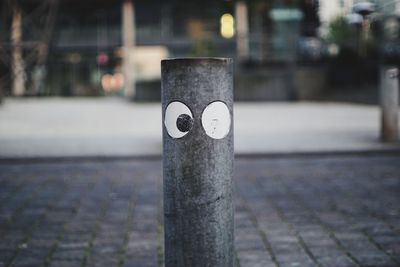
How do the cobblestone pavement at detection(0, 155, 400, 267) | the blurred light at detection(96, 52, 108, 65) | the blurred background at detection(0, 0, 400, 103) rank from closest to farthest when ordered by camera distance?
the cobblestone pavement at detection(0, 155, 400, 267) < the blurred background at detection(0, 0, 400, 103) < the blurred light at detection(96, 52, 108, 65)

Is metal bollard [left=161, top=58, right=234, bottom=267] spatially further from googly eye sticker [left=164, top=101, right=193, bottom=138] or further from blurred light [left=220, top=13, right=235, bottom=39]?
blurred light [left=220, top=13, right=235, bottom=39]

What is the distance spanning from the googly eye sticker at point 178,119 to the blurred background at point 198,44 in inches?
715

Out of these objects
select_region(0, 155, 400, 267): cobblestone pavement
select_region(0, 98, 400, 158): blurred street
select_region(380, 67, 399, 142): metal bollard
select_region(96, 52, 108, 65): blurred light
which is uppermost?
select_region(96, 52, 108, 65): blurred light

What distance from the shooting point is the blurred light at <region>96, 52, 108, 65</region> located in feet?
131

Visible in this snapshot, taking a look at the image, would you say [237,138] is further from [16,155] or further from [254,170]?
[16,155]

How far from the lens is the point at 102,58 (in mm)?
40250

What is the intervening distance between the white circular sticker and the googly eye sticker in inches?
2.5

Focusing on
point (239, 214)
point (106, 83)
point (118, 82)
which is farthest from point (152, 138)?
point (106, 83)

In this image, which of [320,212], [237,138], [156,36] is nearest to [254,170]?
[320,212]

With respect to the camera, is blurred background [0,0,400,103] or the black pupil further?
blurred background [0,0,400,103]

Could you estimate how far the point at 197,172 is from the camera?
2623mm

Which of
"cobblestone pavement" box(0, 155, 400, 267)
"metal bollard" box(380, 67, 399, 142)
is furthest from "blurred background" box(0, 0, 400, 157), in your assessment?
"cobblestone pavement" box(0, 155, 400, 267)

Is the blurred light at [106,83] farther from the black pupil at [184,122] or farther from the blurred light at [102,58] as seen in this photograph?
the black pupil at [184,122]

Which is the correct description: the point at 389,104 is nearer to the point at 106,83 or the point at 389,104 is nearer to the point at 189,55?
the point at 189,55
